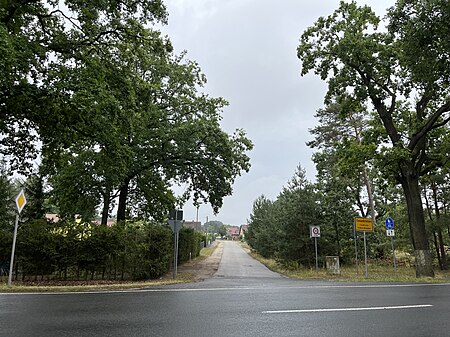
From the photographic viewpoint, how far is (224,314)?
7.00 m

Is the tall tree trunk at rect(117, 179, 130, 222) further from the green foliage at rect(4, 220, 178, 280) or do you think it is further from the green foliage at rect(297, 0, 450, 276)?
the green foliage at rect(297, 0, 450, 276)

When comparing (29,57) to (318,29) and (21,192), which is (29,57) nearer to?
(21,192)

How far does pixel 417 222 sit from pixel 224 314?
49.4ft

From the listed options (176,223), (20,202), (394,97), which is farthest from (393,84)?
(20,202)

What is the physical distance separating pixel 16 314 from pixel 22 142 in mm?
9954

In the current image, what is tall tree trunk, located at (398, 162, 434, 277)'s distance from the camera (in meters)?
17.4

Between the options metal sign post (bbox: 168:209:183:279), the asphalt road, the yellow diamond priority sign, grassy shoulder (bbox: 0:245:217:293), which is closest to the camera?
the asphalt road

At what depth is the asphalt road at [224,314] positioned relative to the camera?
224 inches

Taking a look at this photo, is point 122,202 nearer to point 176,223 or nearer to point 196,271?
point 196,271

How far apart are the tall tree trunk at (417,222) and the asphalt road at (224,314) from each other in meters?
8.44

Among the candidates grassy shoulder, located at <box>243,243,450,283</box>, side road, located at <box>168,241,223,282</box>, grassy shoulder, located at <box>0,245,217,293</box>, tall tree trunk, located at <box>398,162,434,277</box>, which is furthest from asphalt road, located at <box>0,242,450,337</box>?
tall tree trunk, located at <box>398,162,434,277</box>

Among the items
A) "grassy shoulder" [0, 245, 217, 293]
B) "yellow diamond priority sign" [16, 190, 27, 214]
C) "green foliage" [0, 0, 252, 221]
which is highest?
"green foliage" [0, 0, 252, 221]

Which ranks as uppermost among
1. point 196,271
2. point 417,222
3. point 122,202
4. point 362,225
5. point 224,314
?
point 122,202

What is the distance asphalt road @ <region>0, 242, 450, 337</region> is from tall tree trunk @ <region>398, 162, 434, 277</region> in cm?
844
